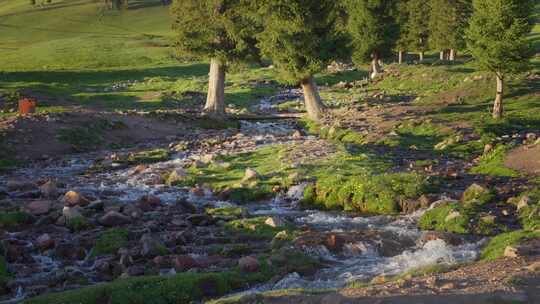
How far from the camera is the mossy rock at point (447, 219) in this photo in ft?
62.9

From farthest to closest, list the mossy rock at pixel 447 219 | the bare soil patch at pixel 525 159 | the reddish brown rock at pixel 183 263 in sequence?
the bare soil patch at pixel 525 159, the mossy rock at pixel 447 219, the reddish brown rock at pixel 183 263

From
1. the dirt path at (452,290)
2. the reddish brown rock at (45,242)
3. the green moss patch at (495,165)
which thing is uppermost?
the dirt path at (452,290)

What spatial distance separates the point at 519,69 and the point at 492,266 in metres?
26.8

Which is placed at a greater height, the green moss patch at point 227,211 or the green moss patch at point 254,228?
the green moss patch at point 254,228

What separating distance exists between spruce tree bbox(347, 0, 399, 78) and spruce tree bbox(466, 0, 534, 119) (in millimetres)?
38921

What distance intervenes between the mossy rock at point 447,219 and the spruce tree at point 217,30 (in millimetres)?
27287

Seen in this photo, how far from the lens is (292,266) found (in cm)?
1620

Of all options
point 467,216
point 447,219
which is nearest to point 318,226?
point 447,219

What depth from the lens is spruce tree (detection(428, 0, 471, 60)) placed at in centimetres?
8562

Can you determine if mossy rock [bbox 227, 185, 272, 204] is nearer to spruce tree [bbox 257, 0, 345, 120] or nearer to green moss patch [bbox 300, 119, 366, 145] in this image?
green moss patch [bbox 300, 119, 366, 145]

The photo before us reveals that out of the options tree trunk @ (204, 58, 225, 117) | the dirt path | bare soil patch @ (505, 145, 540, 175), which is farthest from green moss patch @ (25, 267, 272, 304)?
tree trunk @ (204, 58, 225, 117)

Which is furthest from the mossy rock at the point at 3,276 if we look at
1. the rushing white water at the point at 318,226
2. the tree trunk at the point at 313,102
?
the tree trunk at the point at 313,102

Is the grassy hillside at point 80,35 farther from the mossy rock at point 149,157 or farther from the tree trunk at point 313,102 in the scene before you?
the mossy rock at point 149,157

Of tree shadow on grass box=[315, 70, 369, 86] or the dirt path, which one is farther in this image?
tree shadow on grass box=[315, 70, 369, 86]
